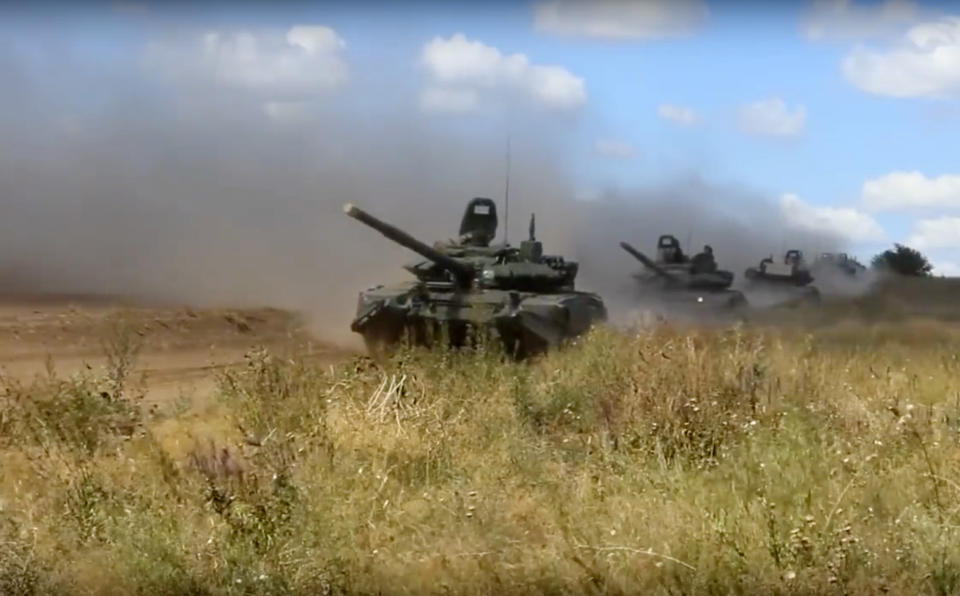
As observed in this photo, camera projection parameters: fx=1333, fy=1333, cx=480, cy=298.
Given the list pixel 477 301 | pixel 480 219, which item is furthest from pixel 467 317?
pixel 480 219

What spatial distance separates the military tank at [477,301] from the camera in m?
16.2

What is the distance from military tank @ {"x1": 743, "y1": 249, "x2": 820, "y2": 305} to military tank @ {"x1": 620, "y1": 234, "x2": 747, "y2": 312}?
3.56m

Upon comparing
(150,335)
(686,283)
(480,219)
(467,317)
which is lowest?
(150,335)

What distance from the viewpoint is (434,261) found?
17.3m

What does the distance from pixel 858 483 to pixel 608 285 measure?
19.0 meters

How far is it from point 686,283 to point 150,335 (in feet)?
35.4

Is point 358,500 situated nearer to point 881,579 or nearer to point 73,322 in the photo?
point 881,579

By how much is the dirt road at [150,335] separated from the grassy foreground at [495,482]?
15.2 feet

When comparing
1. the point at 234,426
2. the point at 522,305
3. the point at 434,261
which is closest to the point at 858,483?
the point at 234,426

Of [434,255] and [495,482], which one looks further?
[434,255]

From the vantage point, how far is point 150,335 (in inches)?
847

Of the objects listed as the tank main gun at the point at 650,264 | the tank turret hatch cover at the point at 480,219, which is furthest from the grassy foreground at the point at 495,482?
the tank main gun at the point at 650,264

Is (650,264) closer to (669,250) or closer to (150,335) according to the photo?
(669,250)

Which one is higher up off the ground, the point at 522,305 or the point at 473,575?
the point at 522,305
